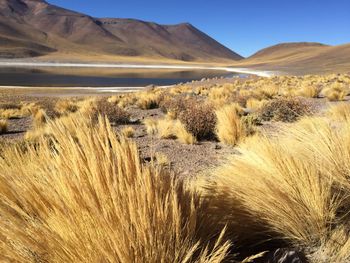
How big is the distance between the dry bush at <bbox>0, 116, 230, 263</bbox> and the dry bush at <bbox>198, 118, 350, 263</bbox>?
60cm

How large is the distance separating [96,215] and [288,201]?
1266 millimetres

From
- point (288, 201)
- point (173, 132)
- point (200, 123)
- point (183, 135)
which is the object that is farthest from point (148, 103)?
point (288, 201)

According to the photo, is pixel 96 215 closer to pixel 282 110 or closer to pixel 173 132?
pixel 173 132

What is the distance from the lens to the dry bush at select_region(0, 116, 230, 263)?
148 cm

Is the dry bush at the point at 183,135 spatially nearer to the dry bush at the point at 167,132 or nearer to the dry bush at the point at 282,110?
the dry bush at the point at 167,132

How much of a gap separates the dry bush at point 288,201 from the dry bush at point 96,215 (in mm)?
595

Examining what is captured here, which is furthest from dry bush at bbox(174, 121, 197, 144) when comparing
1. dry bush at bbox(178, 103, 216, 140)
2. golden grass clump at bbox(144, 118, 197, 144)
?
dry bush at bbox(178, 103, 216, 140)

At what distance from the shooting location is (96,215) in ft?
5.00

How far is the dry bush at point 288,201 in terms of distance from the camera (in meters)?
2.19

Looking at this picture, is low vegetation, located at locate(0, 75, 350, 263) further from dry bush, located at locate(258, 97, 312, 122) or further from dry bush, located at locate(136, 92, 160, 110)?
dry bush, located at locate(136, 92, 160, 110)

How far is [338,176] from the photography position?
265cm

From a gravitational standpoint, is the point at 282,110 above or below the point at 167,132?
above

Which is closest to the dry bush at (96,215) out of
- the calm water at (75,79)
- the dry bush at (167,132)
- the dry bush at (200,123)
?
the dry bush at (200,123)

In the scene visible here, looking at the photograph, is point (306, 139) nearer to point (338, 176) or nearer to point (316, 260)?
point (338, 176)
